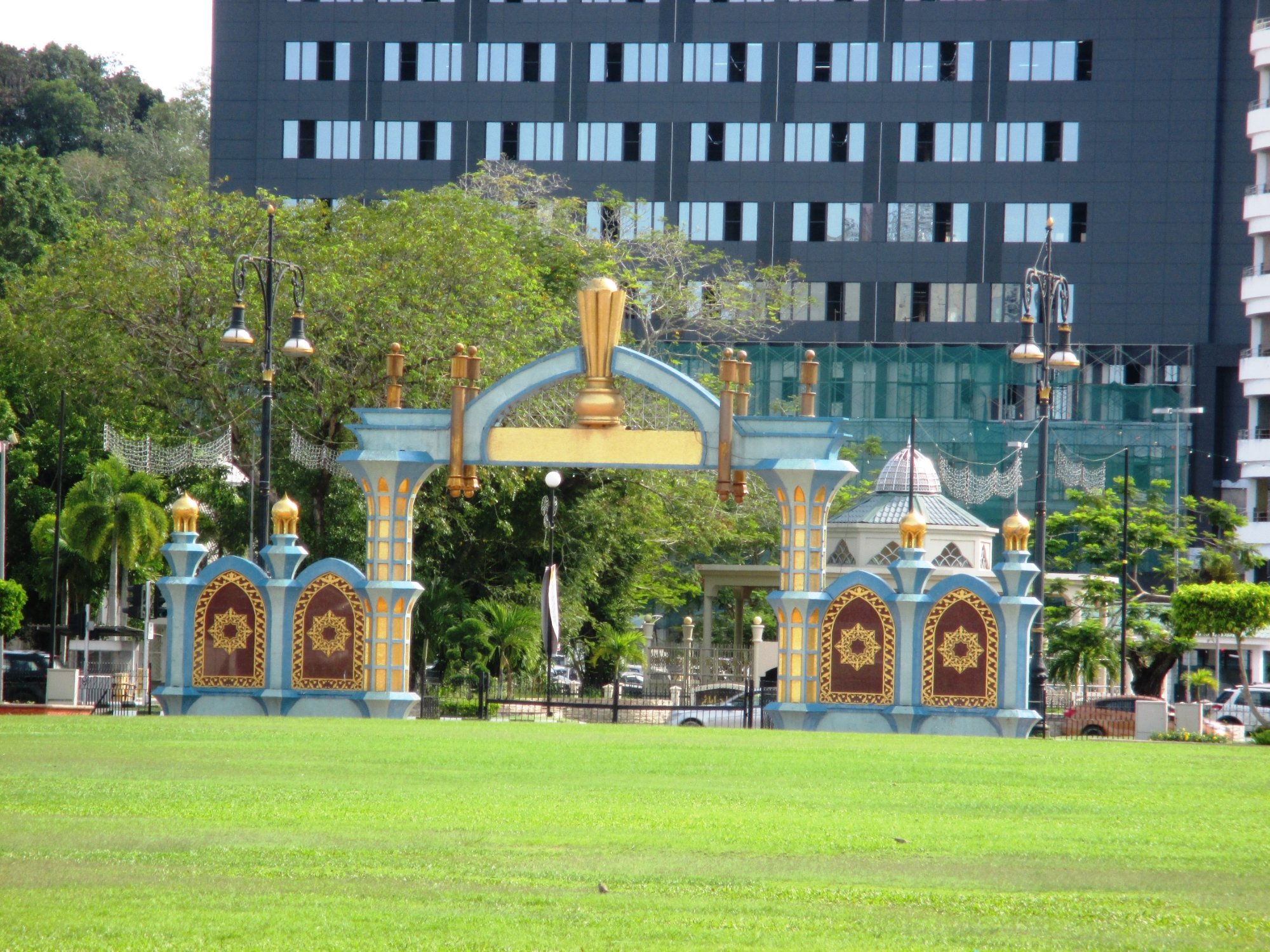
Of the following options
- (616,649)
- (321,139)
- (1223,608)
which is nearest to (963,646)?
(1223,608)

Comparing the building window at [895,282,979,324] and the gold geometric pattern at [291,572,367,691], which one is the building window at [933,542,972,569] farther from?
the building window at [895,282,979,324]

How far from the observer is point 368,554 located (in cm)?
2473

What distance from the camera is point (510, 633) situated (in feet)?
108

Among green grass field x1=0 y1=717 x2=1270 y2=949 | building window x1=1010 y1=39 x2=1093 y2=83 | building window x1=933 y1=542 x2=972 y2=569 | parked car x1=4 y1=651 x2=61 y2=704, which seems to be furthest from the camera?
building window x1=1010 y1=39 x2=1093 y2=83

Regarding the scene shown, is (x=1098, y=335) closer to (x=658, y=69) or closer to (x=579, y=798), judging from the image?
(x=658, y=69)

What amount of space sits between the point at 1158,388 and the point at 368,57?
35441 mm

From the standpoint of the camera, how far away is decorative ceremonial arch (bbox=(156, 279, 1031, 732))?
23.6 m

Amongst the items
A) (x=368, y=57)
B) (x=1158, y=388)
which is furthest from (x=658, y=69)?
(x=1158, y=388)

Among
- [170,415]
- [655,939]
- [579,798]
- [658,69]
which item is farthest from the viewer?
[658,69]

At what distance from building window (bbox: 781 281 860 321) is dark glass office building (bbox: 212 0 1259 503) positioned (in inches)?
3.8

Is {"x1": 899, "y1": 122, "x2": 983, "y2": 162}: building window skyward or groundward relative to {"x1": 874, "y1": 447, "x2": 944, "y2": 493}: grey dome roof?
skyward

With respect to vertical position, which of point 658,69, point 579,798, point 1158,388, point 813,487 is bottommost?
point 579,798

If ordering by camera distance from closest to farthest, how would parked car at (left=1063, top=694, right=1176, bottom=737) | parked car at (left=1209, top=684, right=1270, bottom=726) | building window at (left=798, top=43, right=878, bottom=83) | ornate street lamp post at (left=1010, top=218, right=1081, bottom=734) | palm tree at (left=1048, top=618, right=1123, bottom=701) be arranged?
ornate street lamp post at (left=1010, top=218, right=1081, bottom=734) < parked car at (left=1063, top=694, right=1176, bottom=737) < parked car at (left=1209, top=684, right=1270, bottom=726) < palm tree at (left=1048, top=618, right=1123, bottom=701) < building window at (left=798, top=43, right=878, bottom=83)

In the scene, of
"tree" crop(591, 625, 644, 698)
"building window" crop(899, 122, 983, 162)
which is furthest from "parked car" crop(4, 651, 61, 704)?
"building window" crop(899, 122, 983, 162)
